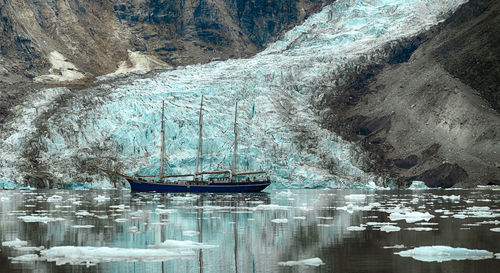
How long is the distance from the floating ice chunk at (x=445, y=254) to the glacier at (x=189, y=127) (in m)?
59.3

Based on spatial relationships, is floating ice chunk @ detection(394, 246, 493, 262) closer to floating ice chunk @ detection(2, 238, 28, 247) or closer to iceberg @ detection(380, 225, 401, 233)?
iceberg @ detection(380, 225, 401, 233)

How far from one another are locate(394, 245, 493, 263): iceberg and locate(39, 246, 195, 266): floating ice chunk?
6.33 meters

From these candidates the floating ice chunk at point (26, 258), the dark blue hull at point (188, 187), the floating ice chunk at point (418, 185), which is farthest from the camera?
the floating ice chunk at point (418, 185)

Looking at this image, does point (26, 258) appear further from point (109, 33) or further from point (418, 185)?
point (109, 33)

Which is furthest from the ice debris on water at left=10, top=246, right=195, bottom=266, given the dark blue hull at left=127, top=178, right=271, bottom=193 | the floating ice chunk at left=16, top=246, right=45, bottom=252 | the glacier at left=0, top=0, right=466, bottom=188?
the glacier at left=0, top=0, right=466, bottom=188

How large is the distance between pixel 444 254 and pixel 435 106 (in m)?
79.7

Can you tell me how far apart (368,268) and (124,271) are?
6147mm

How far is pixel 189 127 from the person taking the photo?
80.5 m

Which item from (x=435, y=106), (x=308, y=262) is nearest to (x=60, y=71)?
(x=435, y=106)

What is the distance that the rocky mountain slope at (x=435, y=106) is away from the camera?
80.9 m

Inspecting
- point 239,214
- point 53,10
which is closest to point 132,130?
point 239,214

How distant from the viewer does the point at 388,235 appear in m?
21.3

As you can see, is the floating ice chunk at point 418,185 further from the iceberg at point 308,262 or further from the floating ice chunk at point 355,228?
the iceberg at point 308,262

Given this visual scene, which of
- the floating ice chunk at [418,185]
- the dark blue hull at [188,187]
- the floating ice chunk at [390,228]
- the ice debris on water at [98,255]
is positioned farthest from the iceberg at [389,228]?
the floating ice chunk at [418,185]
